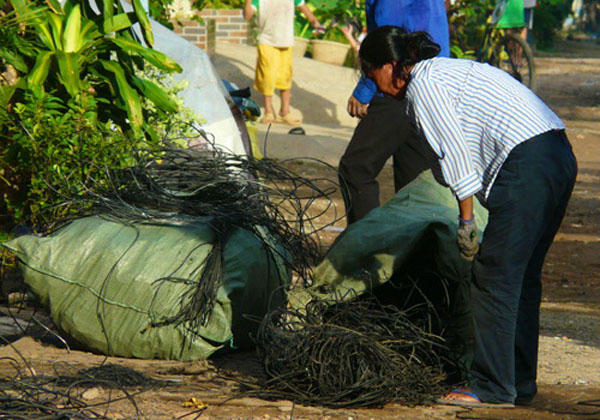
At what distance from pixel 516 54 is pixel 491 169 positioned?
9.08 metres

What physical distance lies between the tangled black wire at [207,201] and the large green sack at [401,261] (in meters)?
0.27

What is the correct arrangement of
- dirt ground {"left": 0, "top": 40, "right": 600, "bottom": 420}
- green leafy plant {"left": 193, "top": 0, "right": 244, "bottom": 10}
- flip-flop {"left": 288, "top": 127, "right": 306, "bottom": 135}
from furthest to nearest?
1. green leafy plant {"left": 193, "top": 0, "right": 244, "bottom": 10}
2. flip-flop {"left": 288, "top": 127, "right": 306, "bottom": 135}
3. dirt ground {"left": 0, "top": 40, "right": 600, "bottom": 420}

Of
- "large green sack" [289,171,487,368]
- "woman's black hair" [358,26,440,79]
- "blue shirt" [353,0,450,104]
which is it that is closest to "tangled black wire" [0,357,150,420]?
"large green sack" [289,171,487,368]

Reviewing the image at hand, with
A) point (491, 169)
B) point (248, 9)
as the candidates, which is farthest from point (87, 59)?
point (248, 9)

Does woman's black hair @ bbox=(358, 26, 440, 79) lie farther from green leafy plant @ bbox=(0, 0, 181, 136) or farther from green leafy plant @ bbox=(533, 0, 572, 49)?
green leafy plant @ bbox=(533, 0, 572, 49)

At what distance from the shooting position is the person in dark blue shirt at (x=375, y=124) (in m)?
5.04

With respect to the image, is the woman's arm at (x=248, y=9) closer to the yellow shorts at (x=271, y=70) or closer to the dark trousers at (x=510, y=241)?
the yellow shorts at (x=271, y=70)

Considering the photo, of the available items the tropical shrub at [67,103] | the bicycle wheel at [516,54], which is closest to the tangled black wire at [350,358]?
the tropical shrub at [67,103]

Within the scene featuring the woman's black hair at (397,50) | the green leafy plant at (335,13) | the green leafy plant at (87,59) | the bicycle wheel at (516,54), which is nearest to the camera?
the woman's black hair at (397,50)

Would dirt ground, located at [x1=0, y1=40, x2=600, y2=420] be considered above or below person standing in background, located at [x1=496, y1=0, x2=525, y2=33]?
below

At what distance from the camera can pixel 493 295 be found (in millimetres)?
3408

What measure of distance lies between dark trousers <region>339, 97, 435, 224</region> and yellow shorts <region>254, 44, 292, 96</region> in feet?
18.9

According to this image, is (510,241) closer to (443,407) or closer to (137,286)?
(443,407)

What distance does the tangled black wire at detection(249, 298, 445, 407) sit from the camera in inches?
137
